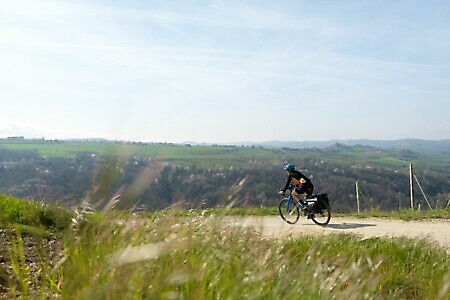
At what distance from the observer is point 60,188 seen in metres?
4.95

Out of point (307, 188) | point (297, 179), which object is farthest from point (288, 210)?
point (297, 179)

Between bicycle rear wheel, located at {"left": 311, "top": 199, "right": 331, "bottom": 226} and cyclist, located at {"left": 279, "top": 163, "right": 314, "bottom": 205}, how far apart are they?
1.40 feet

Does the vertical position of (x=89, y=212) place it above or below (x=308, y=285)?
above

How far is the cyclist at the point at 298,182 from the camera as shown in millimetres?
15547

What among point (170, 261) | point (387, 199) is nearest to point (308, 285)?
point (170, 261)

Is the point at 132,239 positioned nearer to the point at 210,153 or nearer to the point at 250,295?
the point at 250,295

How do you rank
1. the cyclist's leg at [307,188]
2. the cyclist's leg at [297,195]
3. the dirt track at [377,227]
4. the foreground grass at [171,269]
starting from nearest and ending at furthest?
1. the foreground grass at [171,269]
2. the dirt track at [377,227]
3. the cyclist's leg at [307,188]
4. the cyclist's leg at [297,195]

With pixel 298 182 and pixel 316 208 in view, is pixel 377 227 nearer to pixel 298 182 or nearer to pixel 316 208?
pixel 316 208

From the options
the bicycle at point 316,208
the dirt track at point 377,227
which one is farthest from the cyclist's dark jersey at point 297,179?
the dirt track at point 377,227

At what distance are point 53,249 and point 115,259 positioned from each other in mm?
2925

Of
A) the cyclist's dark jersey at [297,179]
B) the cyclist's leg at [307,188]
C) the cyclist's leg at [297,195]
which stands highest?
the cyclist's dark jersey at [297,179]

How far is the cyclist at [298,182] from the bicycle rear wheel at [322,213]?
16.8 inches

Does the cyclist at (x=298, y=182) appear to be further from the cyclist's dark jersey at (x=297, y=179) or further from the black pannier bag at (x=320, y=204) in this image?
the black pannier bag at (x=320, y=204)

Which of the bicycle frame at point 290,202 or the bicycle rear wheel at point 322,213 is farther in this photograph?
the bicycle frame at point 290,202
